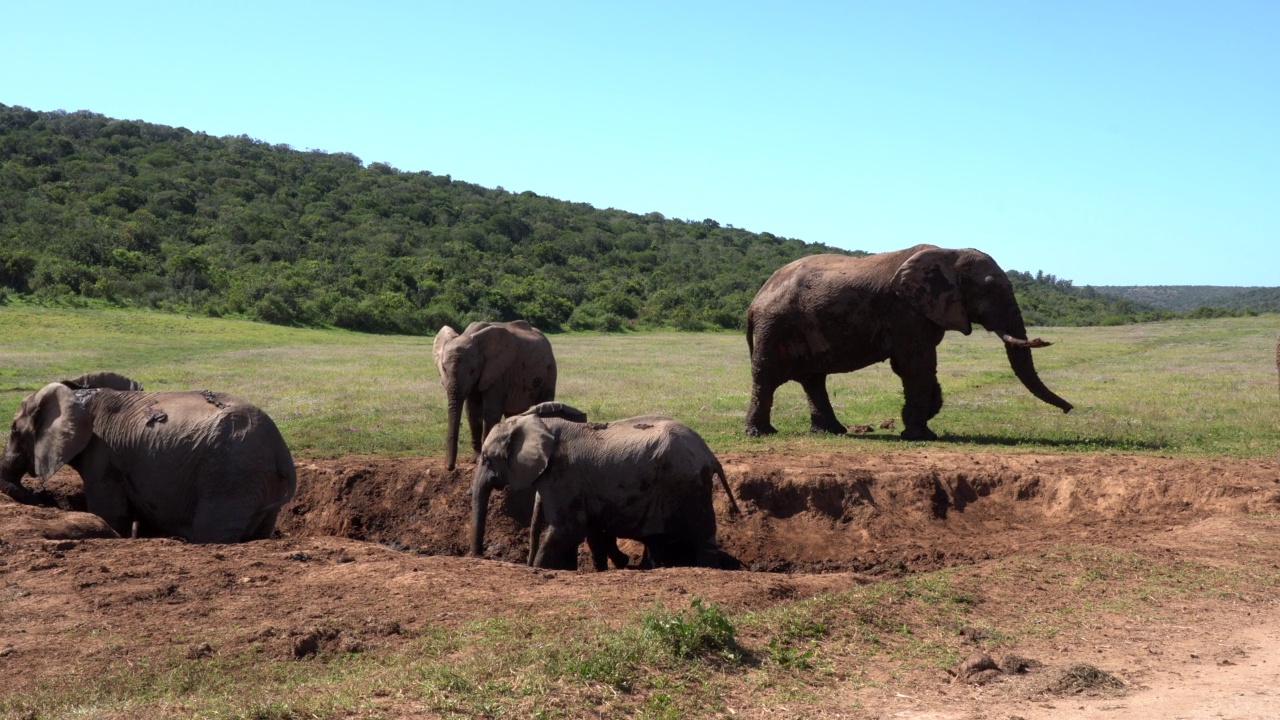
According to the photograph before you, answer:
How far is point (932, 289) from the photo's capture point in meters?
18.0

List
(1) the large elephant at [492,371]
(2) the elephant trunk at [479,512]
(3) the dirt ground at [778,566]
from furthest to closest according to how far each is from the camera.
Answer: (1) the large elephant at [492,371] → (2) the elephant trunk at [479,512] → (3) the dirt ground at [778,566]

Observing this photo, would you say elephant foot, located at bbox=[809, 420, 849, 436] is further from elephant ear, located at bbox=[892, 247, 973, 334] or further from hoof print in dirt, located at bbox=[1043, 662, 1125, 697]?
hoof print in dirt, located at bbox=[1043, 662, 1125, 697]

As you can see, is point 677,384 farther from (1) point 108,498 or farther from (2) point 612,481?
(1) point 108,498

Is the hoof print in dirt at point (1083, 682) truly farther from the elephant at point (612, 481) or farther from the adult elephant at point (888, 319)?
the adult elephant at point (888, 319)

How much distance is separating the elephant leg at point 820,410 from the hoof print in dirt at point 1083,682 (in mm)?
11703

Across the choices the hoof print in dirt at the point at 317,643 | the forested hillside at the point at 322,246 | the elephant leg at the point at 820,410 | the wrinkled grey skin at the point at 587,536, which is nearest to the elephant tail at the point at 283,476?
the wrinkled grey skin at the point at 587,536

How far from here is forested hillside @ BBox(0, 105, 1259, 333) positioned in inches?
2106

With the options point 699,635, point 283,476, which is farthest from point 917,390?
point 699,635

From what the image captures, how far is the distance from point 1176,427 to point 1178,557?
8.85m

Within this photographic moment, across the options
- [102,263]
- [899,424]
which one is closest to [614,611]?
[899,424]

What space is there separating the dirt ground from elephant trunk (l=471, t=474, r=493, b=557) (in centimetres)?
135

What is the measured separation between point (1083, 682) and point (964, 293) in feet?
37.2

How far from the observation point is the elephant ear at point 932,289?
18.0 metres

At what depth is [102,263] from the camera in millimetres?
54844
